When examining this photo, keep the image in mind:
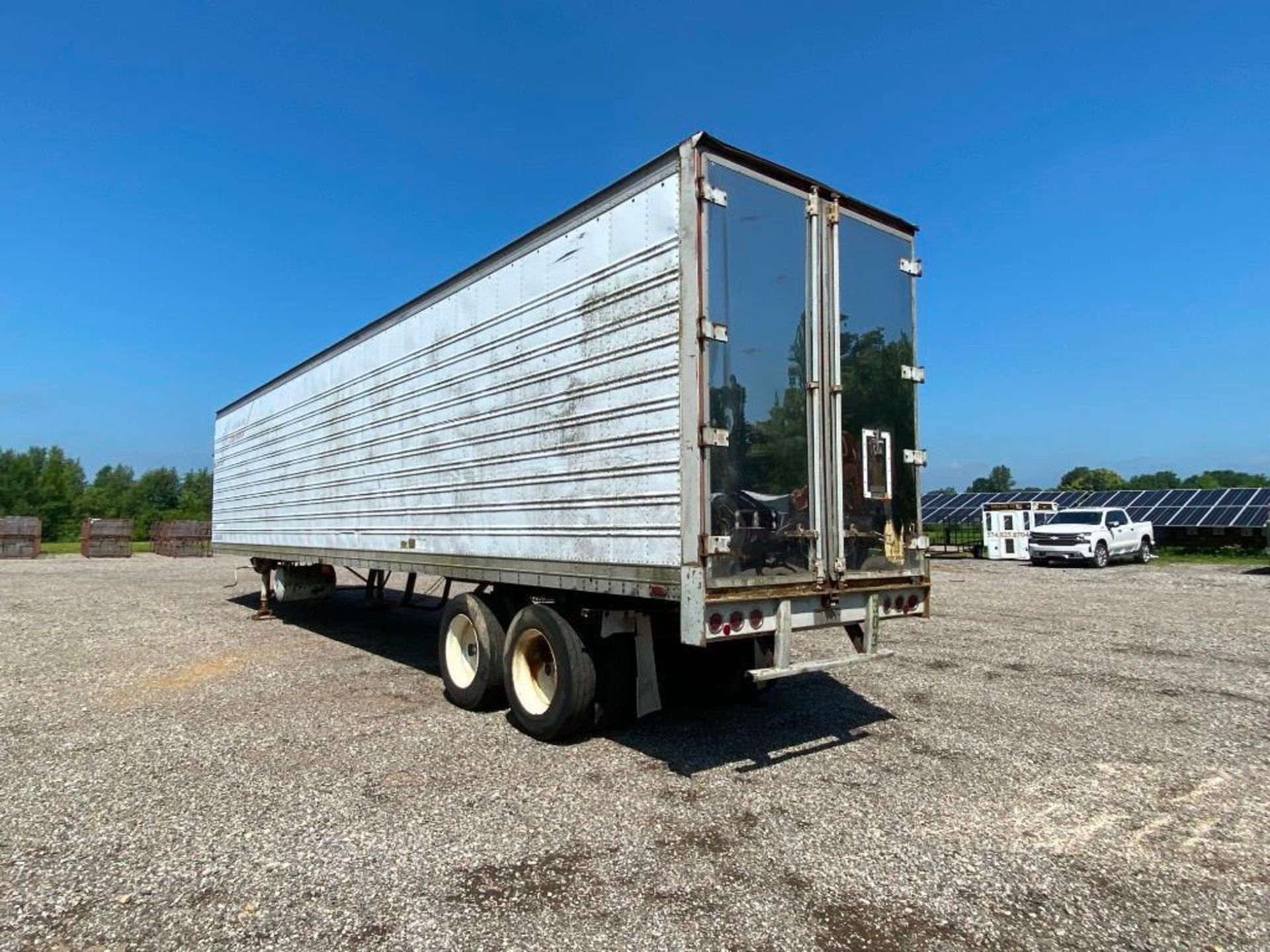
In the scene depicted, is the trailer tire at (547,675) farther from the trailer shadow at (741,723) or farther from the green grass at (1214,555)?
the green grass at (1214,555)

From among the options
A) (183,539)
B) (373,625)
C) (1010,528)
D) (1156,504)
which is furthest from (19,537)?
(1156,504)

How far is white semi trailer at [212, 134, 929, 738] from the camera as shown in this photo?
4867 millimetres

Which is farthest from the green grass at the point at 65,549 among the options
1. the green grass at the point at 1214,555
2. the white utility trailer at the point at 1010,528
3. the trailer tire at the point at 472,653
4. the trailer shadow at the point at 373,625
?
the green grass at the point at 1214,555

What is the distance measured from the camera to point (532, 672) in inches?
251

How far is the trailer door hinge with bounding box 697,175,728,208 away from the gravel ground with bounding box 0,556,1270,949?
152 inches

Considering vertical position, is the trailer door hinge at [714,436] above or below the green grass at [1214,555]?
above

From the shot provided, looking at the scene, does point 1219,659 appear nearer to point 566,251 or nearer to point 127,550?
point 566,251

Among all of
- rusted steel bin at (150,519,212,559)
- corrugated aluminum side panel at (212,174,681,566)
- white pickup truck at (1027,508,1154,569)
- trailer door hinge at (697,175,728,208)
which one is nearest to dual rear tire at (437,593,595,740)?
corrugated aluminum side panel at (212,174,681,566)

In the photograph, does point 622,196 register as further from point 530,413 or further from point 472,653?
point 472,653

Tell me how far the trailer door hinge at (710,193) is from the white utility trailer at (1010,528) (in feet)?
79.2

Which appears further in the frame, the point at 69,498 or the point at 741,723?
the point at 69,498

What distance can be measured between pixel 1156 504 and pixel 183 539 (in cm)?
4206

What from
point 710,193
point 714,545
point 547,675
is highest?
point 710,193

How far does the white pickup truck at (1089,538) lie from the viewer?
22766 mm
